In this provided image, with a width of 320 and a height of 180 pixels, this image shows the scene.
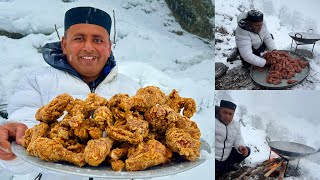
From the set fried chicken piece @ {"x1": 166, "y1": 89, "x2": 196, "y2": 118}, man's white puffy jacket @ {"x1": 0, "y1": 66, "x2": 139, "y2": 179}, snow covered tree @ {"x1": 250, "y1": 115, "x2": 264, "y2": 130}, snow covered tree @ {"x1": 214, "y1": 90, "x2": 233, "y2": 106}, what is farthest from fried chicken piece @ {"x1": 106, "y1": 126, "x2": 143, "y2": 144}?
snow covered tree @ {"x1": 250, "y1": 115, "x2": 264, "y2": 130}

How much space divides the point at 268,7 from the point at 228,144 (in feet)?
3.00

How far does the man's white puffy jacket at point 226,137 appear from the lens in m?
2.93

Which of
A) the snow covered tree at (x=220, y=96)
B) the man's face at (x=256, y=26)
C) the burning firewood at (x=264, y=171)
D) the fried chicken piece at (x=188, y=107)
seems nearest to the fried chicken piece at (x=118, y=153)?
the fried chicken piece at (x=188, y=107)

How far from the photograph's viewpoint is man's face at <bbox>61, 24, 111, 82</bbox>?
2396 mm

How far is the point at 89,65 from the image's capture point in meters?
2.40

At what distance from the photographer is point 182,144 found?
146 centimetres

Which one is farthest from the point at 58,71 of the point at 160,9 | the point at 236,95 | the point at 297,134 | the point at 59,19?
the point at 297,134

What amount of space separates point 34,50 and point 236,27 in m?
1.27

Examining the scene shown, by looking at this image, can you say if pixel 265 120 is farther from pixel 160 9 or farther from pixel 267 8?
pixel 160 9

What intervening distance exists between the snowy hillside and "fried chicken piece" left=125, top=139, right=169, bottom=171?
1.53 m

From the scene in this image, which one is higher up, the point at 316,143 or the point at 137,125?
the point at 137,125

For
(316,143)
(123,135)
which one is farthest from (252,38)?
(123,135)

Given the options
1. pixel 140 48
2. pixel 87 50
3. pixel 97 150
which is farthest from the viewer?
pixel 140 48

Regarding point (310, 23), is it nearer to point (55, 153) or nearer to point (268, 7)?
point (268, 7)
